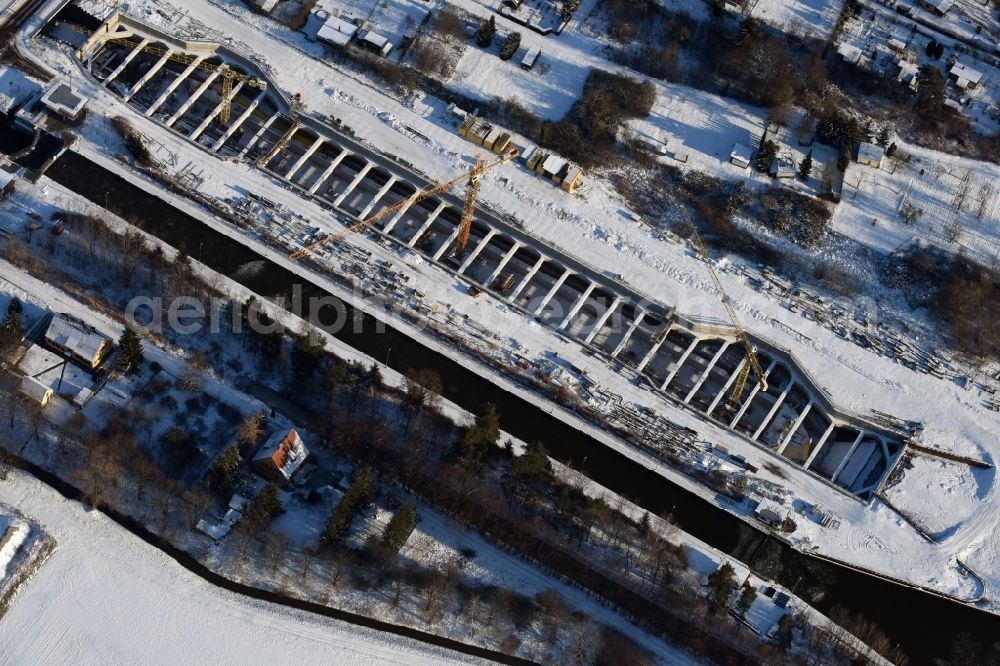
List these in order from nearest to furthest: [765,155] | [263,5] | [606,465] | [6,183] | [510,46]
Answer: [606,465] < [6,183] < [765,155] < [510,46] < [263,5]

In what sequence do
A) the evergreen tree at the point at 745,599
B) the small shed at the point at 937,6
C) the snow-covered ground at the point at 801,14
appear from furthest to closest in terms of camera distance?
1. the small shed at the point at 937,6
2. the snow-covered ground at the point at 801,14
3. the evergreen tree at the point at 745,599

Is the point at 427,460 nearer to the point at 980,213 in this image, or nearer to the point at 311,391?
the point at 311,391

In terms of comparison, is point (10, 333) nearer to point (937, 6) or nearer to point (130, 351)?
point (130, 351)

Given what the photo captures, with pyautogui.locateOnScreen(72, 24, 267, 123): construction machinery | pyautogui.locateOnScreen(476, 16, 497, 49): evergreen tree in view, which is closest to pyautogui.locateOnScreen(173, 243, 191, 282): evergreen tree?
pyautogui.locateOnScreen(72, 24, 267, 123): construction machinery

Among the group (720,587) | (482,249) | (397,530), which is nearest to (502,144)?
(482,249)

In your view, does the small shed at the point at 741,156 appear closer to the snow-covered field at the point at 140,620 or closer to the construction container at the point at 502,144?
the construction container at the point at 502,144

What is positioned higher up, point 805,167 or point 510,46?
point 805,167

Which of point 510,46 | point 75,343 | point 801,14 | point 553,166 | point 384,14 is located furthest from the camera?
point 801,14

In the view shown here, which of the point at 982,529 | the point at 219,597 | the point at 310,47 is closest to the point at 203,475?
the point at 219,597

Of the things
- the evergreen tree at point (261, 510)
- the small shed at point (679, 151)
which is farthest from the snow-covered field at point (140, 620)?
the small shed at point (679, 151)
